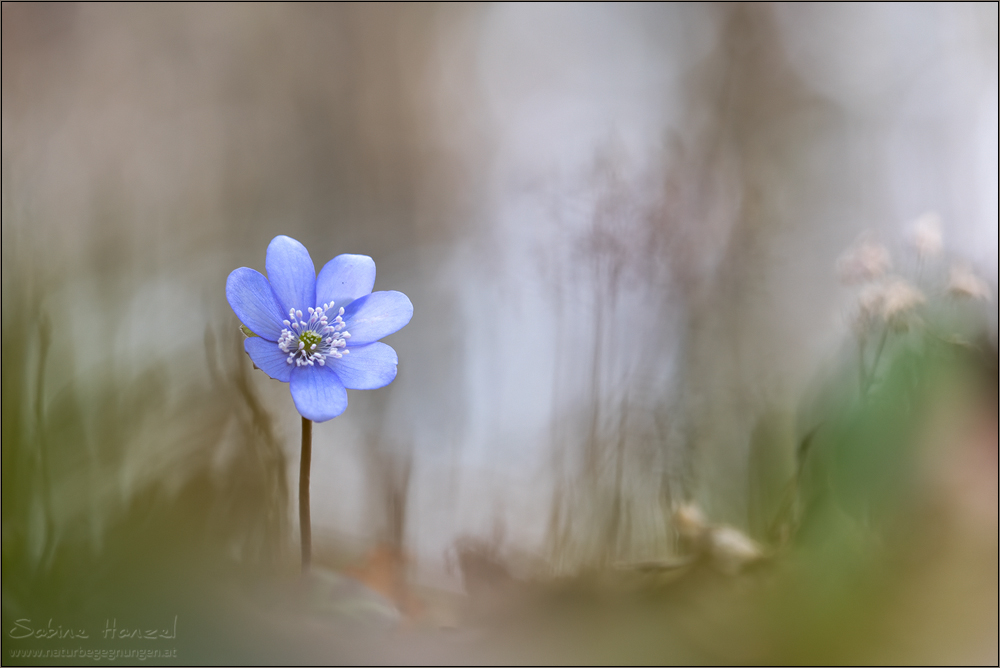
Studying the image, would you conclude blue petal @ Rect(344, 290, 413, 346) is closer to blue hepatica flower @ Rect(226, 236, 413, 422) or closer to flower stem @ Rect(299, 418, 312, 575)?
blue hepatica flower @ Rect(226, 236, 413, 422)

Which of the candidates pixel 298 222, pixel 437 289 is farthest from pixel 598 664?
pixel 298 222

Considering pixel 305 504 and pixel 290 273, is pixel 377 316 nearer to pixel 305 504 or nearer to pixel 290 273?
pixel 290 273

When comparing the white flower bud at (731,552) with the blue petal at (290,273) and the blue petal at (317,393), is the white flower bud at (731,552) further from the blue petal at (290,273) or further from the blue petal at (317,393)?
the blue petal at (290,273)

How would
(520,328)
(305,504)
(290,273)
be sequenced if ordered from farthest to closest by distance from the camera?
1. (520,328)
2. (290,273)
3. (305,504)

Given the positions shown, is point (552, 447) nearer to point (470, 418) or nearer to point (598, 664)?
point (470, 418)

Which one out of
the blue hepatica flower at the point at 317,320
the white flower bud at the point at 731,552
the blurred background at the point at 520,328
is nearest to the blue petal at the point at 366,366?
the blue hepatica flower at the point at 317,320

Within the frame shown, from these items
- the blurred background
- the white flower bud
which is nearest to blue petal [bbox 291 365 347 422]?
the blurred background

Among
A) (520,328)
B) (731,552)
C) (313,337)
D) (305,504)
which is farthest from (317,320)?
(520,328)
